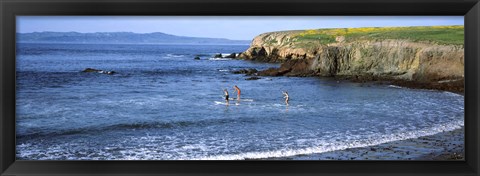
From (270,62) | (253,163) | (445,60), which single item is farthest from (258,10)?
(270,62)

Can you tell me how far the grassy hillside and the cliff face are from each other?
0.26ft

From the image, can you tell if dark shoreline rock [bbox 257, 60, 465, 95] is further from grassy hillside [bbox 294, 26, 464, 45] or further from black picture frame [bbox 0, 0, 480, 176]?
black picture frame [bbox 0, 0, 480, 176]

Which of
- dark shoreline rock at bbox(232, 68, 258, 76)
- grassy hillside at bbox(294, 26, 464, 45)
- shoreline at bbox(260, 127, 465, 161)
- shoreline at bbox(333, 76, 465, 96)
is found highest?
grassy hillside at bbox(294, 26, 464, 45)

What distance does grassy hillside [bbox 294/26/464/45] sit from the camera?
11.5 metres

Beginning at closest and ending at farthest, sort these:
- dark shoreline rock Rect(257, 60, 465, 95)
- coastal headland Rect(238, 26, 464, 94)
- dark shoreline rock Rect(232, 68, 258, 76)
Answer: dark shoreline rock Rect(257, 60, 465, 95) < coastal headland Rect(238, 26, 464, 94) < dark shoreline rock Rect(232, 68, 258, 76)

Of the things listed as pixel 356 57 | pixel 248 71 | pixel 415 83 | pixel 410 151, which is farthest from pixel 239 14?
pixel 356 57

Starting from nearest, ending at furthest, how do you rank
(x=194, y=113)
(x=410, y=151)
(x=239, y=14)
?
(x=239, y=14) < (x=410, y=151) < (x=194, y=113)

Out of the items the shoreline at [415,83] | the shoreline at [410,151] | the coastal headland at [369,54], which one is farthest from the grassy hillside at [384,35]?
the shoreline at [410,151]

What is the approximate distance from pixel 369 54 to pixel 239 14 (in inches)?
458

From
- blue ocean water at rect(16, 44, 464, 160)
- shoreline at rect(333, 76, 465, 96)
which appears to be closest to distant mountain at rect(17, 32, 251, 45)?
blue ocean water at rect(16, 44, 464, 160)

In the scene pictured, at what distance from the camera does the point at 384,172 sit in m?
3.38

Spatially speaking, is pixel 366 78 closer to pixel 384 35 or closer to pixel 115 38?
pixel 384 35

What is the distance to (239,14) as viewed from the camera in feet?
10.7

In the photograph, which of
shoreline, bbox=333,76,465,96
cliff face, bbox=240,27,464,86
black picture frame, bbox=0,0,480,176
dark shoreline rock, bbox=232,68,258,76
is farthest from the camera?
dark shoreline rock, bbox=232,68,258,76
